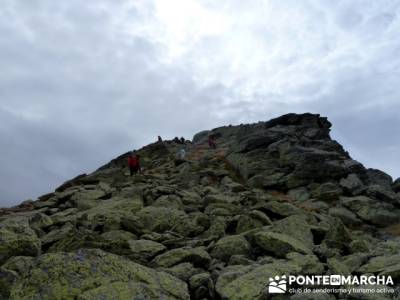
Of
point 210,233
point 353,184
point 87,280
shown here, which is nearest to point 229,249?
point 210,233

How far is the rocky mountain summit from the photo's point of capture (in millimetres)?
12102

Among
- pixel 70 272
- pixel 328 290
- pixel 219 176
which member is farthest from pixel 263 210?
pixel 219 176

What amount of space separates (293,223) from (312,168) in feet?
76.6

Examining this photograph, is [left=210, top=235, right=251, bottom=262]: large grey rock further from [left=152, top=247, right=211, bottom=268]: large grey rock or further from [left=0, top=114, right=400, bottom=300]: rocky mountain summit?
[left=152, top=247, right=211, bottom=268]: large grey rock

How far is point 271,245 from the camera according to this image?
18.1 meters

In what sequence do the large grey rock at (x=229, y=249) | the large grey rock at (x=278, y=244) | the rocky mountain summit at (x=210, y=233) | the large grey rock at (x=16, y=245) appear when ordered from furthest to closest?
the large grey rock at (x=229, y=249) < the large grey rock at (x=278, y=244) < the large grey rock at (x=16, y=245) < the rocky mountain summit at (x=210, y=233)

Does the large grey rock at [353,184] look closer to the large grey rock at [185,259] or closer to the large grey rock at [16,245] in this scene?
the large grey rock at [185,259]

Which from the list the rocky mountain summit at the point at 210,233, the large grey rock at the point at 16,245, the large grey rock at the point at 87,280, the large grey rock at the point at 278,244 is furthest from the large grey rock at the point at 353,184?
the large grey rock at the point at 87,280

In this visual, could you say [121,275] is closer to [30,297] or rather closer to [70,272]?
[70,272]

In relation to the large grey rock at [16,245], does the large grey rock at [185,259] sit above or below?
below

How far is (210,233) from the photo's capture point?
22141 millimetres

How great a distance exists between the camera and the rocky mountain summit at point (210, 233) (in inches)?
476

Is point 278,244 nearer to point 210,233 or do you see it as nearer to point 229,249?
point 229,249

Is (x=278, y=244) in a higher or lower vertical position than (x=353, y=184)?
lower
